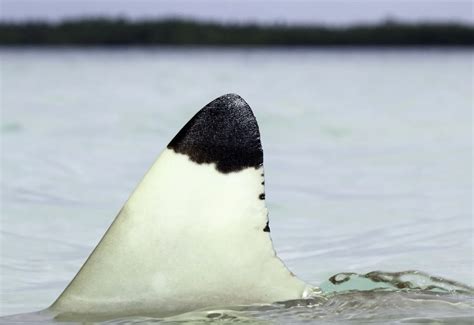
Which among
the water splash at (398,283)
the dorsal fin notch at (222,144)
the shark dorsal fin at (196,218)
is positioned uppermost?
the dorsal fin notch at (222,144)

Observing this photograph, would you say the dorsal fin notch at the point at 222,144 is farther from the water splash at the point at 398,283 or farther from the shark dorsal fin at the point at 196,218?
the water splash at the point at 398,283

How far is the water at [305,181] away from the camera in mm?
4336

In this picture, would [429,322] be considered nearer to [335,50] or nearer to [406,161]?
[406,161]

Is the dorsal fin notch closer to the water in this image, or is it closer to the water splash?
the water

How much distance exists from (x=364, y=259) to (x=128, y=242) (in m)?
2.63

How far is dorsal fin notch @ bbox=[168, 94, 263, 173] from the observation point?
3.63 meters

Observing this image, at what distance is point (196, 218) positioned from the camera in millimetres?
3656

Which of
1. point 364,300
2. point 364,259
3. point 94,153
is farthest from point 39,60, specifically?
point 364,300

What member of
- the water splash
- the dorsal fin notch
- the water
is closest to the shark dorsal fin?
the dorsal fin notch

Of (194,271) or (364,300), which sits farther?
(364,300)

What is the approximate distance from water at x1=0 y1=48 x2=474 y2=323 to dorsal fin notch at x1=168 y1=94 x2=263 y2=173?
17.4 inches

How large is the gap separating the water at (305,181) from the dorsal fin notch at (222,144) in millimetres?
441

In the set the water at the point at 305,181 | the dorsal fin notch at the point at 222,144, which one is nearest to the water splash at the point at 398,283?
the water at the point at 305,181

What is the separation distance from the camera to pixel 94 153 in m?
11.1
